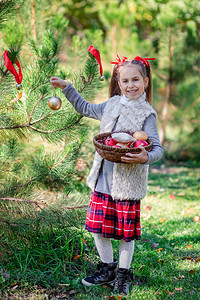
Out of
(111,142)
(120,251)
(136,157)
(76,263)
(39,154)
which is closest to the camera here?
Answer: (136,157)

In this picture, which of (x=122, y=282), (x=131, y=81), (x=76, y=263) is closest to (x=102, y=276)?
(x=122, y=282)

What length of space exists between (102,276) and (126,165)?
771 mm

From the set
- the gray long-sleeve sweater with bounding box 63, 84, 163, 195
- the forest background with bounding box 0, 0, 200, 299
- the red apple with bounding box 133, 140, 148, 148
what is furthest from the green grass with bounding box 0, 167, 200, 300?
the red apple with bounding box 133, 140, 148, 148

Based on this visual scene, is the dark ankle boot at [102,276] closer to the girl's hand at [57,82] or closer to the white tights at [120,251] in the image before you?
the white tights at [120,251]

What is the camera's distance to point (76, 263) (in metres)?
2.41

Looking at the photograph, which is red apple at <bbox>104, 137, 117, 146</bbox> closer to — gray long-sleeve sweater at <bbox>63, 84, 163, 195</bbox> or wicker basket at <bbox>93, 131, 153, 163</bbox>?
wicker basket at <bbox>93, 131, 153, 163</bbox>

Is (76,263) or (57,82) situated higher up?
(57,82)

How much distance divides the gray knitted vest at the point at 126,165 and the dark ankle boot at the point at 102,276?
1.70ft

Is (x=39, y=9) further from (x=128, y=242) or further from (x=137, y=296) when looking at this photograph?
(x=137, y=296)

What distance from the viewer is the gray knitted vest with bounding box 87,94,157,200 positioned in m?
2.02

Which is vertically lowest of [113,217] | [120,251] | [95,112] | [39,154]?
[120,251]

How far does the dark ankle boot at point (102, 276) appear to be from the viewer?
214cm

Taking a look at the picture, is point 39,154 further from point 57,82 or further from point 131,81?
point 131,81

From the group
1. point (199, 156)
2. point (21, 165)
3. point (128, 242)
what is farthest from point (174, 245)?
point (199, 156)
